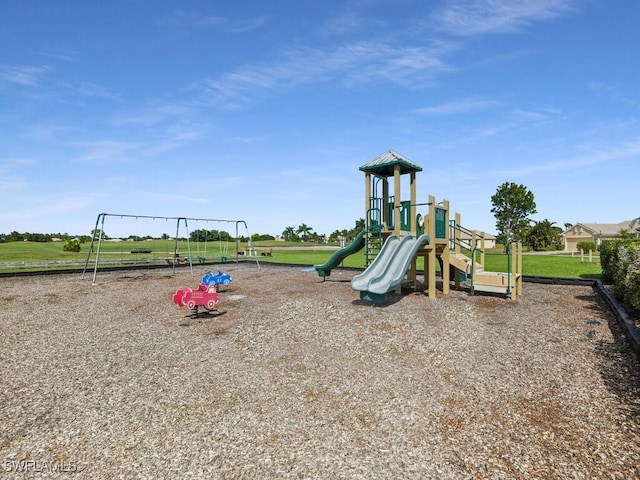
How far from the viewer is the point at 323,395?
445 centimetres

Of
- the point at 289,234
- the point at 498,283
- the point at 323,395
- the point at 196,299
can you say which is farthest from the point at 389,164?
the point at 289,234

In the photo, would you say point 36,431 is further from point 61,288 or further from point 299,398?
point 61,288

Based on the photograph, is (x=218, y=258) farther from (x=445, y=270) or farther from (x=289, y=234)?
(x=289, y=234)

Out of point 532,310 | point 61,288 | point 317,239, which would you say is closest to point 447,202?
point 532,310

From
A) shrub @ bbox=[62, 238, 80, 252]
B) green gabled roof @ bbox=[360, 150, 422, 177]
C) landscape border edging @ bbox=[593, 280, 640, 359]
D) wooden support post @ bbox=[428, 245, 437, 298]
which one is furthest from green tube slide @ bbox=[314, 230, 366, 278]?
shrub @ bbox=[62, 238, 80, 252]

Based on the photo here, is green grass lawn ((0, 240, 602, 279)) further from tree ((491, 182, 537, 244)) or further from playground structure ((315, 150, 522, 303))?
tree ((491, 182, 537, 244))

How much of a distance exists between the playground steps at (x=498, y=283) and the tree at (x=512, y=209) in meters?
42.3

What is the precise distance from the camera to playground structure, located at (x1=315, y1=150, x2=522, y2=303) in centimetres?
945

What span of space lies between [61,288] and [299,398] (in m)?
12.3

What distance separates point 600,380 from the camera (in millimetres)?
4816

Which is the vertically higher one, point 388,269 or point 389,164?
point 389,164

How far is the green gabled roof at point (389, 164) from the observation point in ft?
35.8

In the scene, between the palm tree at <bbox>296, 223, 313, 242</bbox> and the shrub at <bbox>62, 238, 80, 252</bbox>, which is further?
the palm tree at <bbox>296, 223, 313, 242</bbox>

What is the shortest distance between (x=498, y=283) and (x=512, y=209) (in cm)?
4343
